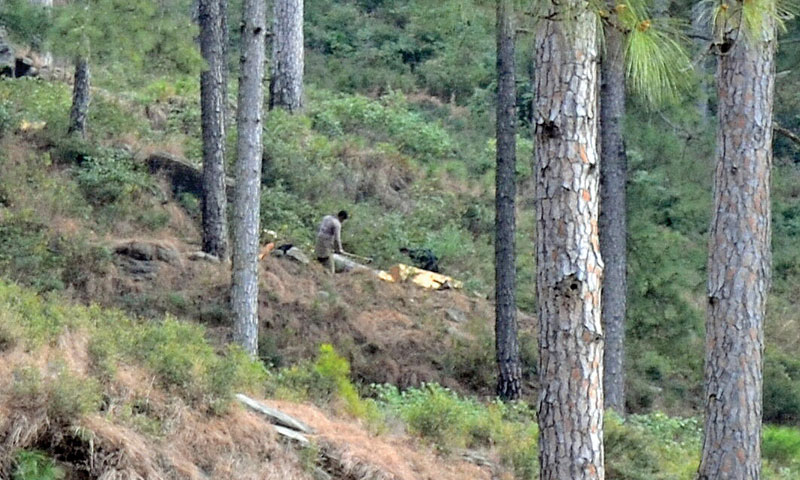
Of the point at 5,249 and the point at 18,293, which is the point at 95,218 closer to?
the point at 5,249

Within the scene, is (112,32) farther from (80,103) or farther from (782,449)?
(782,449)

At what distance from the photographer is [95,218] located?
57.5ft

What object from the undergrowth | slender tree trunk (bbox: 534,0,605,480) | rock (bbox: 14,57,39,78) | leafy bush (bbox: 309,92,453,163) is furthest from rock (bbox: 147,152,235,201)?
slender tree trunk (bbox: 534,0,605,480)

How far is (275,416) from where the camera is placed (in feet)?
32.4

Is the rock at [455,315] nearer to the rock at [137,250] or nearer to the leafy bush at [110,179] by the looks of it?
the rock at [137,250]

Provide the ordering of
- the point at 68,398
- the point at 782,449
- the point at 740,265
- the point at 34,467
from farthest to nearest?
the point at 782,449 < the point at 740,265 < the point at 68,398 < the point at 34,467

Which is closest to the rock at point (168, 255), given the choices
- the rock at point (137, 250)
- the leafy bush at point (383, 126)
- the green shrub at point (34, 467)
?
the rock at point (137, 250)

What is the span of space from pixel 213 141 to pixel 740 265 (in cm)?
985

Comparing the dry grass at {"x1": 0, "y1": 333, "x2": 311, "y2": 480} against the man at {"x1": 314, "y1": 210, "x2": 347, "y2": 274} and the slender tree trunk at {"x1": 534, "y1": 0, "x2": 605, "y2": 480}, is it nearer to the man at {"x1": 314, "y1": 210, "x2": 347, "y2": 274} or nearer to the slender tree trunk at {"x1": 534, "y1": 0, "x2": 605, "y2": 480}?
the slender tree trunk at {"x1": 534, "y1": 0, "x2": 605, "y2": 480}

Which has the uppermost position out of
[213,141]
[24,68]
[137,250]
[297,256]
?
[24,68]

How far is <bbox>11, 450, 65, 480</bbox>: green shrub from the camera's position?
301 inches

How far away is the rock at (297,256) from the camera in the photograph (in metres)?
18.4

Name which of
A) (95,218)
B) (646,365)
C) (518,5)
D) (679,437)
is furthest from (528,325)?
(518,5)

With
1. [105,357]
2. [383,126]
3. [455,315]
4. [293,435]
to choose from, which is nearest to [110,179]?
[455,315]
